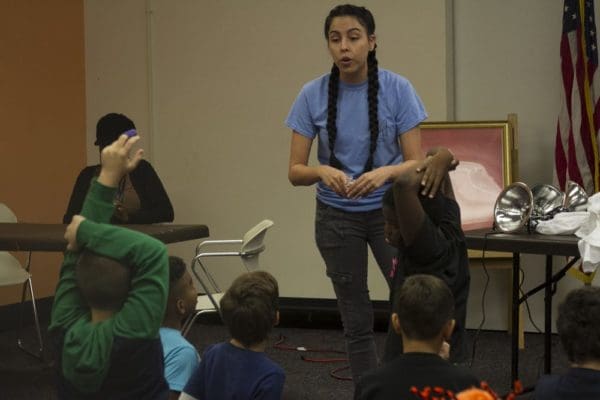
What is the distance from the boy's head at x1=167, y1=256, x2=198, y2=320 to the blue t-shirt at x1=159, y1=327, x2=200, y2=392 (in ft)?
0.22

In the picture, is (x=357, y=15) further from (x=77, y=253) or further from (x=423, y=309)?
(x=77, y=253)

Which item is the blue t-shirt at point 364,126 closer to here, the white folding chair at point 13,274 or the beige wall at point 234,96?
the white folding chair at point 13,274

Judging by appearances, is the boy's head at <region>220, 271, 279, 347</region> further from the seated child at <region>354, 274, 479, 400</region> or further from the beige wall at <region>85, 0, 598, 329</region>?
the beige wall at <region>85, 0, 598, 329</region>

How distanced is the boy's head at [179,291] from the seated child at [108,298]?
0.67 m

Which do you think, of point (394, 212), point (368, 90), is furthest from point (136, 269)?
point (368, 90)

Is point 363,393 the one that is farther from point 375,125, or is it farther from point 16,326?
point 16,326

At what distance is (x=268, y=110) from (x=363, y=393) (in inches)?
161

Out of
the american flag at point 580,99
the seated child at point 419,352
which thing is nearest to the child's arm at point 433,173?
the seated child at point 419,352

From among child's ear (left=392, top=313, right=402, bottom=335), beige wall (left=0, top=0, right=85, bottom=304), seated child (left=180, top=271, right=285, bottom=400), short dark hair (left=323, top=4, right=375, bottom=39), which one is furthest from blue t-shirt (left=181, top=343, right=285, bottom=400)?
beige wall (left=0, top=0, right=85, bottom=304)

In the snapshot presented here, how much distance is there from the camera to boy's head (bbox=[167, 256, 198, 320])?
→ 8.41 ft

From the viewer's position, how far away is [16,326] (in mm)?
5723

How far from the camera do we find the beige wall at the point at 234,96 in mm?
5715

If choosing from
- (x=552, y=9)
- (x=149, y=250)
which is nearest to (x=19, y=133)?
(x=552, y=9)

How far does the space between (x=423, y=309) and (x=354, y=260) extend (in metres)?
1.04
